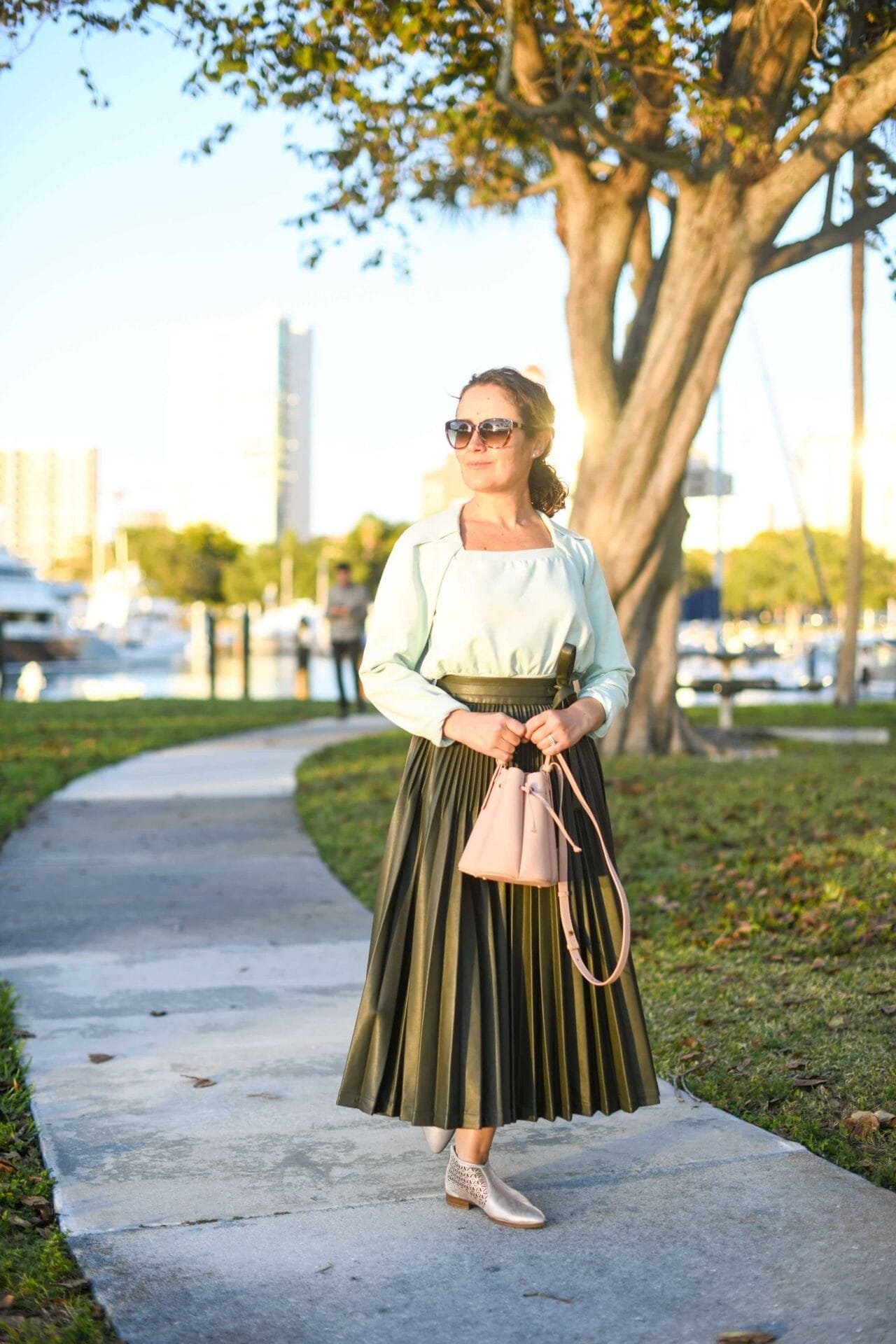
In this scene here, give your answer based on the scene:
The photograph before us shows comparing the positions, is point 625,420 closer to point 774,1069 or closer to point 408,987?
point 774,1069

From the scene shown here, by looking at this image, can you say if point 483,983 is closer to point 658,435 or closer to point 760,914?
point 760,914

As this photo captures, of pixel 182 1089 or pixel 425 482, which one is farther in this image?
pixel 425 482

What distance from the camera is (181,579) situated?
116 metres

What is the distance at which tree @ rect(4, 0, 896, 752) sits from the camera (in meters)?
9.50

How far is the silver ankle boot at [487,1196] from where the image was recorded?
10.6 ft

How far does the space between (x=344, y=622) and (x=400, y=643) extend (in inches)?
569

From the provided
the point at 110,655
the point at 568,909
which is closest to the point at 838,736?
the point at 568,909

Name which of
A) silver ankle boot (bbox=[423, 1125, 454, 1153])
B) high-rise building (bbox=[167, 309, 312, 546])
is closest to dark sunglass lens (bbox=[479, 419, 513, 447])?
silver ankle boot (bbox=[423, 1125, 454, 1153])

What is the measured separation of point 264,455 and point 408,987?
196 m

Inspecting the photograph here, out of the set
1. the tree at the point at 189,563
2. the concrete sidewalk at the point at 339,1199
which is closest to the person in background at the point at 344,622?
the concrete sidewalk at the point at 339,1199

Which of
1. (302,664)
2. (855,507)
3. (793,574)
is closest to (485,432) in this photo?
(855,507)

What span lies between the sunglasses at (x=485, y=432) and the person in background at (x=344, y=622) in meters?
14.0

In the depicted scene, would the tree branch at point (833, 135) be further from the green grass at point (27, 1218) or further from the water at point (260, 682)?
the green grass at point (27, 1218)

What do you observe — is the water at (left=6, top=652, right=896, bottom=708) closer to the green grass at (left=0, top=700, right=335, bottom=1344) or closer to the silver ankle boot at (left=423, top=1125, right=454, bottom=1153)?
the green grass at (left=0, top=700, right=335, bottom=1344)
